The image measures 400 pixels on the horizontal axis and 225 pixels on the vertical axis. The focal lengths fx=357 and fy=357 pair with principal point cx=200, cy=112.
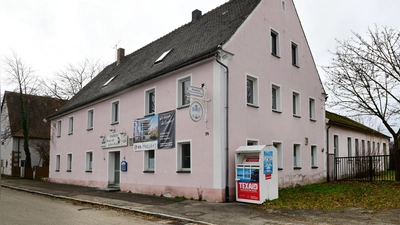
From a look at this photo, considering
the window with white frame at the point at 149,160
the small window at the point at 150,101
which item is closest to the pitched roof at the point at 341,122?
the small window at the point at 150,101

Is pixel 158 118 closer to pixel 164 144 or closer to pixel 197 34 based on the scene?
pixel 164 144

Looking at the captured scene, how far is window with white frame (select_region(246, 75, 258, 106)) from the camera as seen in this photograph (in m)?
15.6

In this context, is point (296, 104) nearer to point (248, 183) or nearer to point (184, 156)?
point (184, 156)

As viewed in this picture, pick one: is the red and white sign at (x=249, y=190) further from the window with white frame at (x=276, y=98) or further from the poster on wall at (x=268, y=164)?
the window with white frame at (x=276, y=98)

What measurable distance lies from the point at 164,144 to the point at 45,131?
32.9 metres

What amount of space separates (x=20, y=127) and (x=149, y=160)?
99.5 feet

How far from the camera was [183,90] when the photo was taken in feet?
51.9

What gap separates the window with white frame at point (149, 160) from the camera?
55.6 feet

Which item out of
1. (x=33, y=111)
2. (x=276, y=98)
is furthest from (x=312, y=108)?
(x=33, y=111)

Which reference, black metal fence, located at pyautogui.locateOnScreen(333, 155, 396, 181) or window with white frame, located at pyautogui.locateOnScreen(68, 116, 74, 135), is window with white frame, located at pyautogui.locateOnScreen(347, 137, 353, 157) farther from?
window with white frame, located at pyautogui.locateOnScreen(68, 116, 74, 135)

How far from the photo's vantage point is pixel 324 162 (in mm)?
20672

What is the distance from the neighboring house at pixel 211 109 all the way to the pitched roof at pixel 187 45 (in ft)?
0.28

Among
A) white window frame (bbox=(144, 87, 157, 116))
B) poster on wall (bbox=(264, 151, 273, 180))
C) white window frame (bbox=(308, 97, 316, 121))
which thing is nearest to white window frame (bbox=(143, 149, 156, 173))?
white window frame (bbox=(144, 87, 157, 116))

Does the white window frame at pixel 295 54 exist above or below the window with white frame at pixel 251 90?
above
